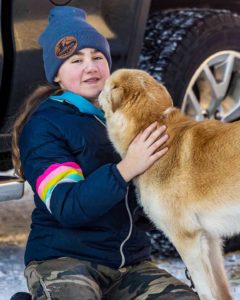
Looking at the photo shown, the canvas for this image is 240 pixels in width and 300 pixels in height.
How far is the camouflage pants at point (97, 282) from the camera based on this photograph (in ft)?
10.3

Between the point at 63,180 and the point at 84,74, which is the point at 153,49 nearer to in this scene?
the point at 84,74

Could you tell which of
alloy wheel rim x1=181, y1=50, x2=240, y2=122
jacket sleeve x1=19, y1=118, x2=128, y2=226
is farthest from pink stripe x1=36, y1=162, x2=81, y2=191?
alloy wheel rim x1=181, y1=50, x2=240, y2=122

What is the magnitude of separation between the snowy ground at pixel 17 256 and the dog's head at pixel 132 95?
1.25 metres

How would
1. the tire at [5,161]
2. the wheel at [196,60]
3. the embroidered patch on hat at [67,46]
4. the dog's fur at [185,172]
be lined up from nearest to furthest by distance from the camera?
1. the dog's fur at [185,172]
2. the embroidered patch on hat at [67,46]
3. the tire at [5,161]
4. the wheel at [196,60]

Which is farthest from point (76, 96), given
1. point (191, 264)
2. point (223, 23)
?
point (223, 23)

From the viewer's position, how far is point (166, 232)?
3.22m

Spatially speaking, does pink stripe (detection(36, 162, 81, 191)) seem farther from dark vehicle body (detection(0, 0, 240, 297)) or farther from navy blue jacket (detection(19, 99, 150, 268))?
dark vehicle body (detection(0, 0, 240, 297))

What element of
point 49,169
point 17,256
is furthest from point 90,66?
point 17,256

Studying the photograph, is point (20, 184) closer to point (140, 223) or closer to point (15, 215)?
point (140, 223)

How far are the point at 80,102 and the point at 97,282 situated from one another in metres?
0.73

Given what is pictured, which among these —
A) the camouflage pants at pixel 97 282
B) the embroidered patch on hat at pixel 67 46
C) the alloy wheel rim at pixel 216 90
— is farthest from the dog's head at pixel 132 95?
the alloy wheel rim at pixel 216 90

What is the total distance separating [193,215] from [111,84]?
1.96 feet

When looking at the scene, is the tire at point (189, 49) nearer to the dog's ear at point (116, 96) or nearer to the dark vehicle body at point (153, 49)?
the dark vehicle body at point (153, 49)

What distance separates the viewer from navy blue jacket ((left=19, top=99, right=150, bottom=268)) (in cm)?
317
